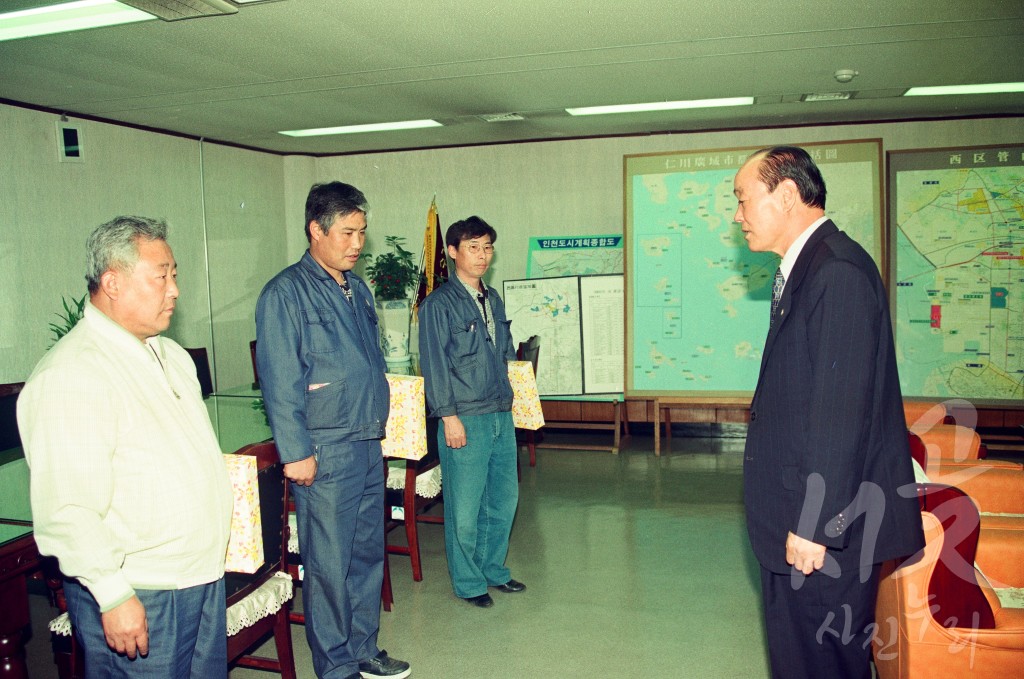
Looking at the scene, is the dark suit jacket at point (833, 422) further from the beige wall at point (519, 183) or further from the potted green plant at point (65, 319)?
the beige wall at point (519, 183)

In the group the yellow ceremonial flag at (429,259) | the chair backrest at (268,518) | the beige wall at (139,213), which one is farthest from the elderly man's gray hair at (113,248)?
the yellow ceremonial flag at (429,259)

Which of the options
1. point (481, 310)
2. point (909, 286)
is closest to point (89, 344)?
point (481, 310)

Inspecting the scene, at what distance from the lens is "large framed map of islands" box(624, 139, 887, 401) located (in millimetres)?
6105

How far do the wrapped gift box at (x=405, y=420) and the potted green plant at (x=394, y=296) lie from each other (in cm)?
188

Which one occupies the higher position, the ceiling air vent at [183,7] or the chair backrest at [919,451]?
the ceiling air vent at [183,7]

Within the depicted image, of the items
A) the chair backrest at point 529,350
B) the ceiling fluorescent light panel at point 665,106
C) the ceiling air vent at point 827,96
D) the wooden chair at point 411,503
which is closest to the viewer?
the wooden chair at point 411,503

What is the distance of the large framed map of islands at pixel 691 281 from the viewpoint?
6.11 meters

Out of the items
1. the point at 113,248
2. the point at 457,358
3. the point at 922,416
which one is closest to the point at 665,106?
the point at 922,416

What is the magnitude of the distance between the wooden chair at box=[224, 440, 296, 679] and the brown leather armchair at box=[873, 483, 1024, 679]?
195 cm

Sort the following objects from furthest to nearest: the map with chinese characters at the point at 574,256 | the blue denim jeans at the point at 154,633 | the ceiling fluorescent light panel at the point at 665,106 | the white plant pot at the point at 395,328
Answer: the map with chinese characters at the point at 574,256, the white plant pot at the point at 395,328, the ceiling fluorescent light panel at the point at 665,106, the blue denim jeans at the point at 154,633

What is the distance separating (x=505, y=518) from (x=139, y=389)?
2.10 meters

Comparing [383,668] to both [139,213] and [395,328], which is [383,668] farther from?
[139,213]

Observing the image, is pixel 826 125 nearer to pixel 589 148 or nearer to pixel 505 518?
pixel 589 148

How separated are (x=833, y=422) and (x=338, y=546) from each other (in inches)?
67.7
